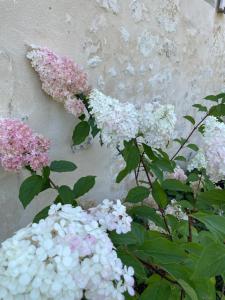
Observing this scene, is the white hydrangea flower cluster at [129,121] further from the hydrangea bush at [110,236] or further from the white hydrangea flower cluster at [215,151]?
the white hydrangea flower cluster at [215,151]

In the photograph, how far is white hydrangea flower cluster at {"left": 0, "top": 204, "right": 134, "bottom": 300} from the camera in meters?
0.78

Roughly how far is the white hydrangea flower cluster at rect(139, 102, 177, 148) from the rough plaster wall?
545 mm

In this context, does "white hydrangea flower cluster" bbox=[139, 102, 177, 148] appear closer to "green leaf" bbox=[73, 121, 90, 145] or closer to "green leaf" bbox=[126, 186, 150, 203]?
"green leaf" bbox=[126, 186, 150, 203]

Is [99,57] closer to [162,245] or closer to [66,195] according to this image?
[66,195]

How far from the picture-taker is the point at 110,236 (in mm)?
1108

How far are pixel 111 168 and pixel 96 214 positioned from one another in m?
1.59

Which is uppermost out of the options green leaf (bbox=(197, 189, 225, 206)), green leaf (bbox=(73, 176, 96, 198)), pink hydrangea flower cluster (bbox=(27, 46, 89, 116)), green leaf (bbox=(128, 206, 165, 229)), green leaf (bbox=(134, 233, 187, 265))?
pink hydrangea flower cluster (bbox=(27, 46, 89, 116))

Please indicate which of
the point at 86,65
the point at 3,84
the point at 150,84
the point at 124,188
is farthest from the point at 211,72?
the point at 3,84

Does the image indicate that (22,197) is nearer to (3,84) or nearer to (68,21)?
(3,84)

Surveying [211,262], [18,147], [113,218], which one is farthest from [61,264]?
[18,147]

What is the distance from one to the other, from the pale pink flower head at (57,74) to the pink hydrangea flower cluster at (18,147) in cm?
28

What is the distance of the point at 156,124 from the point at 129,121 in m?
0.13

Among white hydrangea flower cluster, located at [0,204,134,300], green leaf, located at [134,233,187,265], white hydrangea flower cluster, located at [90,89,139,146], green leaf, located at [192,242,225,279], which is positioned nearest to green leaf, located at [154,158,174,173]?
white hydrangea flower cluster, located at [90,89,139,146]

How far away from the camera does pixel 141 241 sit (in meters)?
1.19
